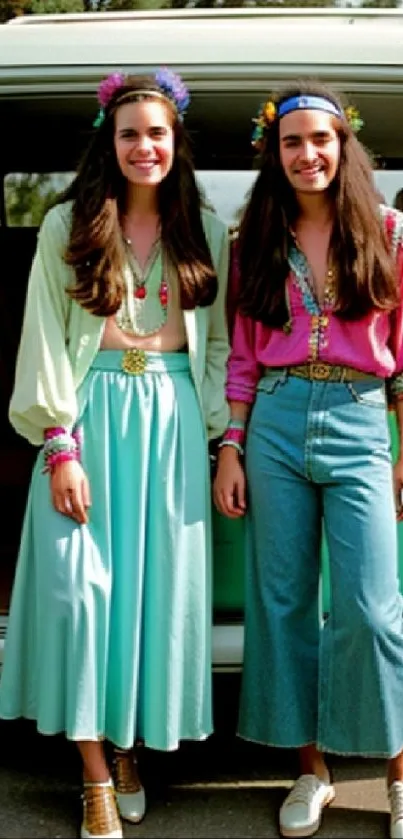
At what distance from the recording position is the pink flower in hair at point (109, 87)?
287cm

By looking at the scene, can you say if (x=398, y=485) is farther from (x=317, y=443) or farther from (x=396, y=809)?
(x=396, y=809)

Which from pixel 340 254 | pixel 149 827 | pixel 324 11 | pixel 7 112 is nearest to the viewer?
pixel 340 254

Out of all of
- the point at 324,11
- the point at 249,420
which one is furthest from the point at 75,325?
the point at 324,11

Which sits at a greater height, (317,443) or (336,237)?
(336,237)

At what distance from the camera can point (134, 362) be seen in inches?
113

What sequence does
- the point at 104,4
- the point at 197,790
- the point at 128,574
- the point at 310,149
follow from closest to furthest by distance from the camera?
the point at 310,149 → the point at 128,574 → the point at 197,790 → the point at 104,4

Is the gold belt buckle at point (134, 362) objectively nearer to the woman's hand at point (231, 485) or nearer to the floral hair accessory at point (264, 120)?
the woman's hand at point (231, 485)

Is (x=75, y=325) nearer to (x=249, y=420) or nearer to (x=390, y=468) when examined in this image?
(x=249, y=420)

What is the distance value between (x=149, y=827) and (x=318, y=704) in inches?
19.5

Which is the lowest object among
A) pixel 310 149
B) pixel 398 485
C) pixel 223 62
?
pixel 398 485

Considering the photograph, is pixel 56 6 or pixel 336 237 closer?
pixel 336 237

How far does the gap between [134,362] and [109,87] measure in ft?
2.04

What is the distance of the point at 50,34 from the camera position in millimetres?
3125

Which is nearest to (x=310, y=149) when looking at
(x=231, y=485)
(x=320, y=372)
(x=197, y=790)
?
(x=320, y=372)
